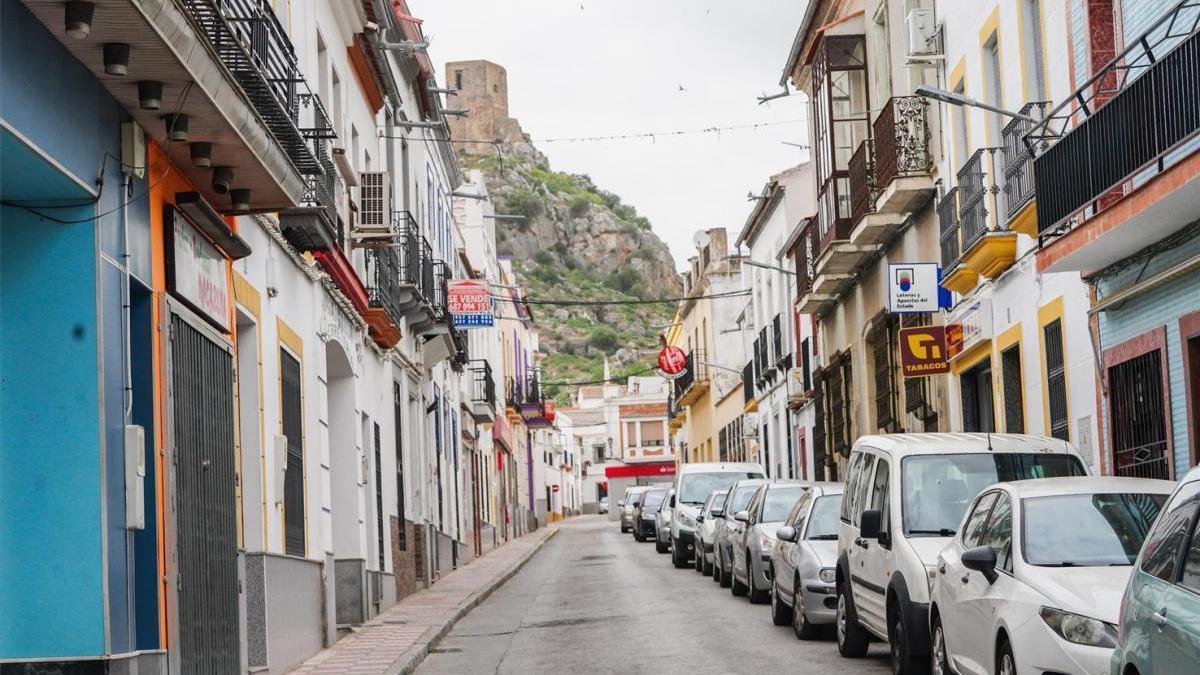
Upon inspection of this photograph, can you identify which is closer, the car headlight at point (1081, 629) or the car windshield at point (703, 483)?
the car headlight at point (1081, 629)

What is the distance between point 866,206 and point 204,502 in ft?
50.4

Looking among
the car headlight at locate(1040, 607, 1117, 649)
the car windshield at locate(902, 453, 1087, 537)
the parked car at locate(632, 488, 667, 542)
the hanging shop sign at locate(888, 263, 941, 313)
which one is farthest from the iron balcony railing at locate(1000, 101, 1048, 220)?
the parked car at locate(632, 488, 667, 542)

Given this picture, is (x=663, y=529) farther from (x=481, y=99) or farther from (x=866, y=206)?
(x=481, y=99)

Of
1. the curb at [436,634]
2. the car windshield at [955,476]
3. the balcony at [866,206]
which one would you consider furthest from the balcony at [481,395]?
the car windshield at [955,476]

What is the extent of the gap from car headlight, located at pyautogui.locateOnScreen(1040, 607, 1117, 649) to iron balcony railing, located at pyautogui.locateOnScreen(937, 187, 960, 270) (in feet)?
39.6

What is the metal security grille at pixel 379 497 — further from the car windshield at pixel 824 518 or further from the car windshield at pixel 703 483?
the car windshield at pixel 703 483

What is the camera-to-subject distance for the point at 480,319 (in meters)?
31.5

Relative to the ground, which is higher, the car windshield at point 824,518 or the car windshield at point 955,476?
the car windshield at point 955,476

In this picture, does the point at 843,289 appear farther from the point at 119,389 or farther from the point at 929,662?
the point at 119,389

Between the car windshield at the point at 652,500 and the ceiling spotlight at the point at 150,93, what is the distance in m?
37.6

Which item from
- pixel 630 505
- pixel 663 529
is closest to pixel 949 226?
pixel 663 529

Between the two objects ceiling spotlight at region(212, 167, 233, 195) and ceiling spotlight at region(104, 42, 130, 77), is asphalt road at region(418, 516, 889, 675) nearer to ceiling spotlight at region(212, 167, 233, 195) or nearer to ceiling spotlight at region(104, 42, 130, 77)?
ceiling spotlight at region(212, 167, 233, 195)

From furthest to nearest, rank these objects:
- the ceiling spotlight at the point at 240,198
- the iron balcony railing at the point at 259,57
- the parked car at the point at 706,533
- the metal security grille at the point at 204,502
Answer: the parked car at the point at 706,533 < the ceiling spotlight at the point at 240,198 < the metal security grille at the point at 204,502 < the iron balcony railing at the point at 259,57

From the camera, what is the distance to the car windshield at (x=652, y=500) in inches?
1829
